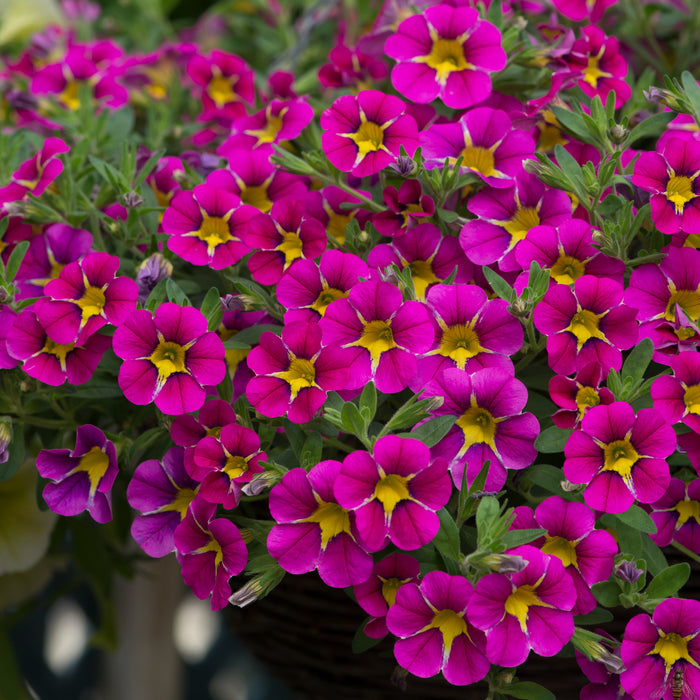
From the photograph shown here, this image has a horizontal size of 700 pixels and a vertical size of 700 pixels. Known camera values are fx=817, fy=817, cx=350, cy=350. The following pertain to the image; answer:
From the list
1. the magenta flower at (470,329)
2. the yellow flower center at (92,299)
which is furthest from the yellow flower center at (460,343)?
the yellow flower center at (92,299)

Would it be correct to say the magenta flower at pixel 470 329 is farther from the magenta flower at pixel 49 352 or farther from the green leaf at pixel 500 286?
the magenta flower at pixel 49 352

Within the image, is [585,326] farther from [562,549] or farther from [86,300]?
[86,300]

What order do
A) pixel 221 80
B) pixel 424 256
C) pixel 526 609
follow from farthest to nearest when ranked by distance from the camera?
1. pixel 221 80
2. pixel 424 256
3. pixel 526 609

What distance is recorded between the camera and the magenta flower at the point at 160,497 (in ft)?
→ 1.59

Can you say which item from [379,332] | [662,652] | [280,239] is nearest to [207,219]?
[280,239]

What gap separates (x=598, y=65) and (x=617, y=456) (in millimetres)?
321

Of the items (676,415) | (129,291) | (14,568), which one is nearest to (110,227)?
(129,291)

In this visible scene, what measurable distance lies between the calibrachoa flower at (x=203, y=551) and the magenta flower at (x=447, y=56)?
0.30m

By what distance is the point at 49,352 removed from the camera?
0.50m

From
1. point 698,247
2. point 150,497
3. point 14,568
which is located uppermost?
point 698,247

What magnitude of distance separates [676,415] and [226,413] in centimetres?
25

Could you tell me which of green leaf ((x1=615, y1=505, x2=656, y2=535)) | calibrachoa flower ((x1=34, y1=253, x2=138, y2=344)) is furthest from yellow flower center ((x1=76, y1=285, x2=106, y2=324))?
green leaf ((x1=615, y1=505, x2=656, y2=535))

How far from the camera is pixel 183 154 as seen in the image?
0.69m

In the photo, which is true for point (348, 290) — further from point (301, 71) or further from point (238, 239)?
point (301, 71)
